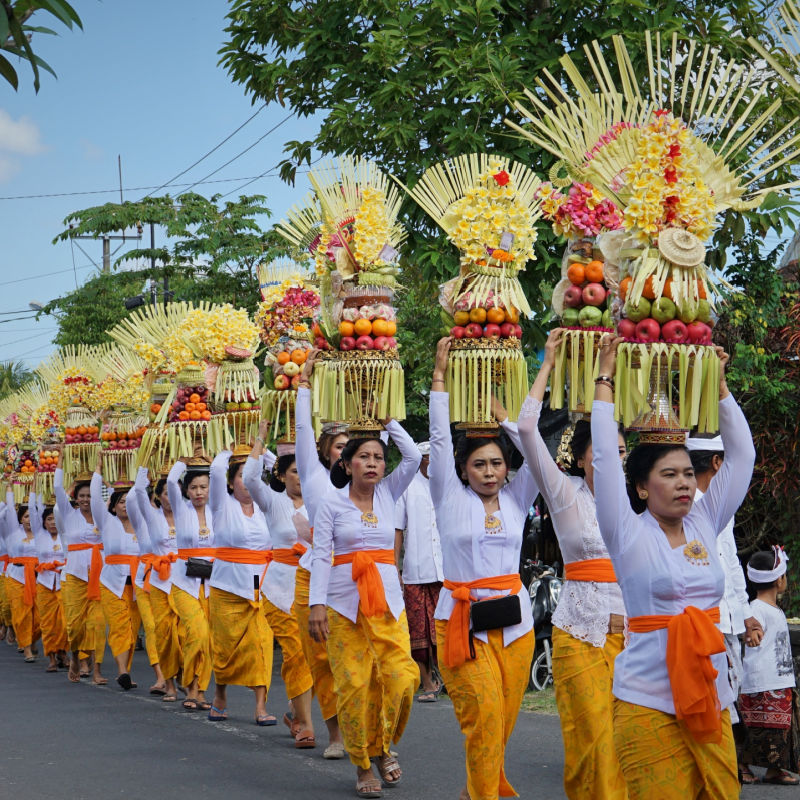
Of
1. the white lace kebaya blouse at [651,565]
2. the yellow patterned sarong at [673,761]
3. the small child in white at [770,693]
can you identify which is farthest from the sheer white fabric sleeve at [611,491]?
the small child in white at [770,693]

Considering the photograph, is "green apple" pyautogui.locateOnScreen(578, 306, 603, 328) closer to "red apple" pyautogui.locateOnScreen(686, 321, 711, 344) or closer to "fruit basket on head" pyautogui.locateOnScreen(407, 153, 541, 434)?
"red apple" pyautogui.locateOnScreen(686, 321, 711, 344)

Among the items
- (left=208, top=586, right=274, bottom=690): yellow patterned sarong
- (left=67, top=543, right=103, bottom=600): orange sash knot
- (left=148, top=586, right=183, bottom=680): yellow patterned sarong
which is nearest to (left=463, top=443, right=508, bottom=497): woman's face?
(left=208, top=586, right=274, bottom=690): yellow patterned sarong

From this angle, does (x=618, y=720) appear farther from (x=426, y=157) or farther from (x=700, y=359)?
(x=426, y=157)

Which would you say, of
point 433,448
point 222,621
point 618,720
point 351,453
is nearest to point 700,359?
point 618,720

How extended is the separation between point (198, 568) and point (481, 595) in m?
4.97

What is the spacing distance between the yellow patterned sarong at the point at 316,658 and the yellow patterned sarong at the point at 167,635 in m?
3.20

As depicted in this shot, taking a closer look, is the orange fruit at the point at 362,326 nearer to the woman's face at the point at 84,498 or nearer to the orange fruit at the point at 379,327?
the orange fruit at the point at 379,327

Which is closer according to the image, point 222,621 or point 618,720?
point 618,720

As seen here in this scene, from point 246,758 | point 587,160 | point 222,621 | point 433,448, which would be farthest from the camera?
point 222,621

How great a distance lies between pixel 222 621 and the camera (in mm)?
9953

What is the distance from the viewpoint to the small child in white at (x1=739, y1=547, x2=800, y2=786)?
7.47 meters

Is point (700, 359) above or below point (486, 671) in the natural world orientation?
above

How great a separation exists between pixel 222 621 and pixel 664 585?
5.90 m

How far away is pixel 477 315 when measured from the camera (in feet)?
22.2
